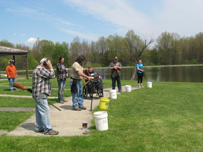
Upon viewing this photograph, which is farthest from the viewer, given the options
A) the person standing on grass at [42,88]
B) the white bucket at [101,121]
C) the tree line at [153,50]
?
the tree line at [153,50]

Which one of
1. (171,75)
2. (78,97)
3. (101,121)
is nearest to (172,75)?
(171,75)

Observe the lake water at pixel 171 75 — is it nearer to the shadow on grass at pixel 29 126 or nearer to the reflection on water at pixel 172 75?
the reflection on water at pixel 172 75

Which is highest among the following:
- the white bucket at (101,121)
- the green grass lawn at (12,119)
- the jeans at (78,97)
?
the jeans at (78,97)

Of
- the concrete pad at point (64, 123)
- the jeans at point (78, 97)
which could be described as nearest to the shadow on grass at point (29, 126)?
the concrete pad at point (64, 123)

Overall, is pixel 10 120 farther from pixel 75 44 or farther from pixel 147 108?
pixel 75 44

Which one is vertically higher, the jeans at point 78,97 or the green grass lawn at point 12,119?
the jeans at point 78,97

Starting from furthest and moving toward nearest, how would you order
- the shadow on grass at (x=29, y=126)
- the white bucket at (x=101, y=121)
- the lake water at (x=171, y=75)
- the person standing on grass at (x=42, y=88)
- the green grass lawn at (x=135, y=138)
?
the lake water at (x=171, y=75) → the shadow on grass at (x=29, y=126) → the white bucket at (x=101, y=121) → the person standing on grass at (x=42, y=88) → the green grass lawn at (x=135, y=138)

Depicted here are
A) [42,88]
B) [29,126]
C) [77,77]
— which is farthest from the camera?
[77,77]

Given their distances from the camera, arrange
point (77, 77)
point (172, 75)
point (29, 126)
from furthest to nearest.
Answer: point (172, 75) → point (77, 77) → point (29, 126)

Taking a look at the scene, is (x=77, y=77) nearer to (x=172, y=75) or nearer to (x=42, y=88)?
(x=42, y=88)

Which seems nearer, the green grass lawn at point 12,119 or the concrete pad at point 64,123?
the concrete pad at point 64,123

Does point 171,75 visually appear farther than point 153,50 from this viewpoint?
No

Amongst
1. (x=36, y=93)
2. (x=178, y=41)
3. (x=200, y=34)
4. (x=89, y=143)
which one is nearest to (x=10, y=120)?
(x=36, y=93)

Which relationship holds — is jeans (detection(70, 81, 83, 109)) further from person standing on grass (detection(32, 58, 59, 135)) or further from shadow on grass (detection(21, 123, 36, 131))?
person standing on grass (detection(32, 58, 59, 135))
